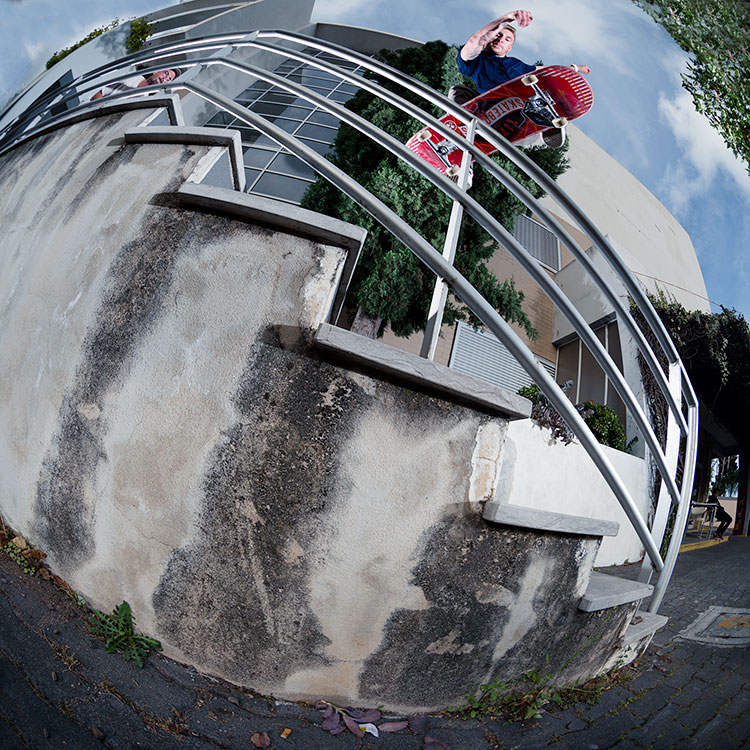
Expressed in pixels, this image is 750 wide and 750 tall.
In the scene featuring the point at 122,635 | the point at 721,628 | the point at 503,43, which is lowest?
the point at 721,628

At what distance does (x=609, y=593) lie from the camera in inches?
83.1

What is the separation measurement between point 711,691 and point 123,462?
3167 mm

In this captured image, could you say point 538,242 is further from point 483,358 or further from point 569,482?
point 569,482

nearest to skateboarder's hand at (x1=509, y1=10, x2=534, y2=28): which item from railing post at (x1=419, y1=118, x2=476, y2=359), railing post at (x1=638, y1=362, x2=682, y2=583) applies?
railing post at (x1=419, y1=118, x2=476, y2=359)

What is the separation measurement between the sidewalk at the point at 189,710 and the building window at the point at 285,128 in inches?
293

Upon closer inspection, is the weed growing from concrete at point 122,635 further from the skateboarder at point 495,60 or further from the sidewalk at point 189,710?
the skateboarder at point 495,60

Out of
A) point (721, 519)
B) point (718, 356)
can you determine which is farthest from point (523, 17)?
point (721, 519)

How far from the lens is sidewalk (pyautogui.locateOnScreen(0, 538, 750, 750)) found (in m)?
1.35

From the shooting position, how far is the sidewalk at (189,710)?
53.1 inches

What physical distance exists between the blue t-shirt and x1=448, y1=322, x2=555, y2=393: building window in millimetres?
5322

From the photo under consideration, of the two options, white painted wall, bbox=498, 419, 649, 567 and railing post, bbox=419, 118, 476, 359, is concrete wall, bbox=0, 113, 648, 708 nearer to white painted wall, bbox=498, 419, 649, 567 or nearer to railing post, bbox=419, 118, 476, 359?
railing post, bbox=419, 118, 476, 359

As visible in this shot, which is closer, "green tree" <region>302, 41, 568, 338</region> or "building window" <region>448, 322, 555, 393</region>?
"green tree" <region>302, 41, 568, 338</region>

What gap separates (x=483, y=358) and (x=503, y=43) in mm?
6108

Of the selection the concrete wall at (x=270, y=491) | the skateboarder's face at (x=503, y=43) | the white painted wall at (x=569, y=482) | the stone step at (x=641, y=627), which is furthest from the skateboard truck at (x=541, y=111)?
the stone step at (x=641, y=627)
